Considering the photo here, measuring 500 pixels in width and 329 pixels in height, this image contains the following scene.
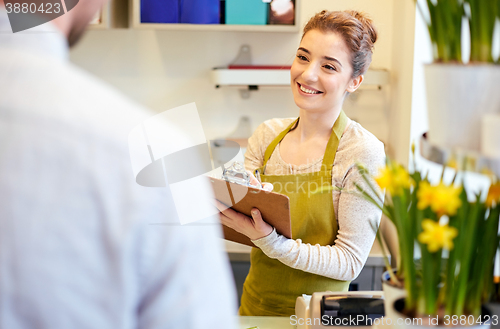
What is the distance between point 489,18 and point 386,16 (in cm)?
208

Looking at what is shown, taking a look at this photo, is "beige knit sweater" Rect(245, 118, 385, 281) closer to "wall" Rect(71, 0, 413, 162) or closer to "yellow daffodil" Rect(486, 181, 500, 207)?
"yellow daffodil" Rect(486, 181, 500, 207)

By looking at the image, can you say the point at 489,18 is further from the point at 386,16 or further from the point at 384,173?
the point at 386,16

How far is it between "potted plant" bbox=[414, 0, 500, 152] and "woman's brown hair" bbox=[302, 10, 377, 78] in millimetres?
883

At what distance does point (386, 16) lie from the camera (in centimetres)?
248

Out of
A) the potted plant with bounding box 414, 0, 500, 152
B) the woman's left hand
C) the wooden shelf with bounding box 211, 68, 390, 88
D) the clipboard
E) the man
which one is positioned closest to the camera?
the man

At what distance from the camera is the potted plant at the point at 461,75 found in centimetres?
54

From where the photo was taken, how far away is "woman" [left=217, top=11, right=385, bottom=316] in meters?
1.31

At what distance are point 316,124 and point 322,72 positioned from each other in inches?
6.7

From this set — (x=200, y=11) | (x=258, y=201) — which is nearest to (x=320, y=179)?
(x=258, y=201)

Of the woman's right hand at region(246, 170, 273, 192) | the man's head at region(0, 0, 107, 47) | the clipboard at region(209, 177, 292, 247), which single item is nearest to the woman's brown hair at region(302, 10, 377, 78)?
the woman's right hand at region(246, 170, 273, 192)

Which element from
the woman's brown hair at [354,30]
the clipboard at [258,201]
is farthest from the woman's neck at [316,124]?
the clipboard at [258,201]

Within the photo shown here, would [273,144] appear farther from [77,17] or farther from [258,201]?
[77,17]

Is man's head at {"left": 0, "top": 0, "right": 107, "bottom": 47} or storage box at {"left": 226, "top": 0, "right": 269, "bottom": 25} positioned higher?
storage box at {"left": 226, "top": 0, "right": 269, "bottom": 25}

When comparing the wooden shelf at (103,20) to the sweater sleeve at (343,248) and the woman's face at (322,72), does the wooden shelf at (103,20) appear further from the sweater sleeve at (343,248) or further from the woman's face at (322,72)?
the sweater sleeve at (343,248)
